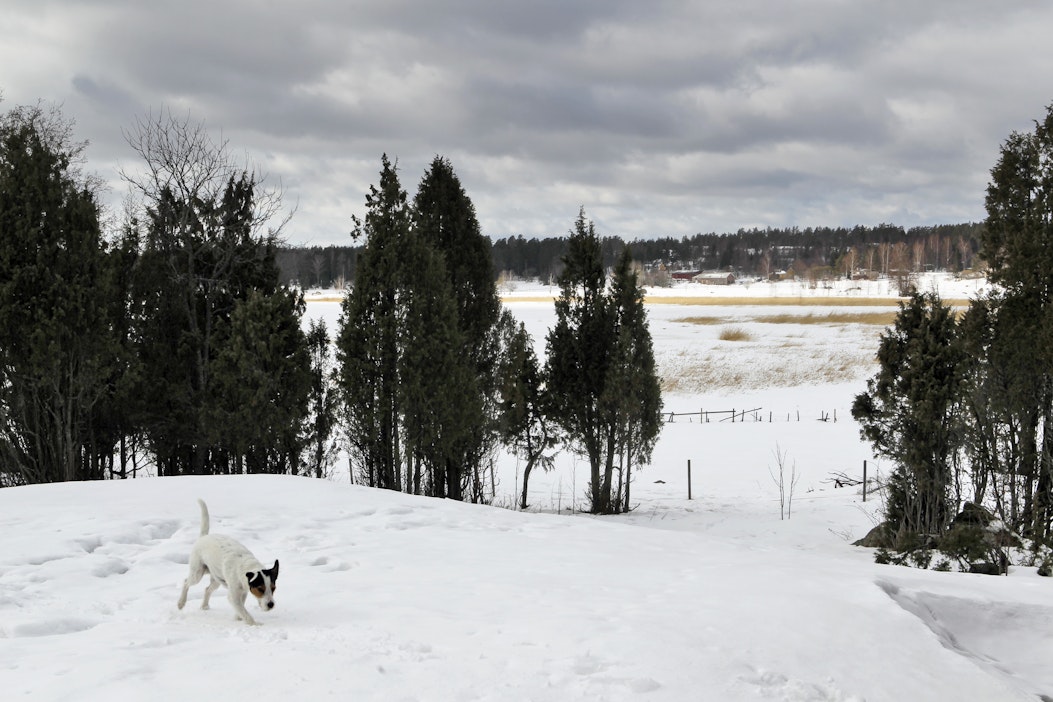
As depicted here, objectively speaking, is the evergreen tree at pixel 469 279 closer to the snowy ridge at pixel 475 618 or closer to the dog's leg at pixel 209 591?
the snowy ridge at pixel 475 618

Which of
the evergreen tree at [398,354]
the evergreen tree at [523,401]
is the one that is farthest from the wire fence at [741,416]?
the evergreen tree at [398,354]

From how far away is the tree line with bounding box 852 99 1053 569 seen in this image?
58.9 ft

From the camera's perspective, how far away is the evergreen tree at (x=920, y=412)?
17906 mm

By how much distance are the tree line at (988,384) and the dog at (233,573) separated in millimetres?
15881

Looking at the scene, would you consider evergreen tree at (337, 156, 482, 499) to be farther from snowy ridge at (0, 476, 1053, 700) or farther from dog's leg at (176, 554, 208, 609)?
dog's leg at (176, 554, 208, 609)

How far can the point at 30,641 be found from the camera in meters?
5.69

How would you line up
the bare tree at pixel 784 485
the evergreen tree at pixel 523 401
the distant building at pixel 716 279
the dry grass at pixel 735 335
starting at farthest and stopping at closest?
the distant building at pixel 716 279
the dry grass at pixel 735 335
the evergreen tree at pixel 523 401
the bare tree at pixel 784 485

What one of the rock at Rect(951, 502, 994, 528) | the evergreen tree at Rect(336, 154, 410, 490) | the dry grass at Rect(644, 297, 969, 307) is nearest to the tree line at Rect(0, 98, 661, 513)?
the evergreen tree at Rect(336, 154, 410, 490)

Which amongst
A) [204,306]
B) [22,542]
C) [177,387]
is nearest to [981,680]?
[22,542]

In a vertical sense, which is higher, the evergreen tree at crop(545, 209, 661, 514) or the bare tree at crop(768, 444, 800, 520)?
the evergreen tree at crop(545, 209, 661, 514)

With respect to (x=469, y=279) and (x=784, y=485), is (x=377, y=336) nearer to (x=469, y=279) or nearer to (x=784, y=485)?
(x=469, y=279)

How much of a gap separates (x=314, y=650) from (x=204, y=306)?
18.7m

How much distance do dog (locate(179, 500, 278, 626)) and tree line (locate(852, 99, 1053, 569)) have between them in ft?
52.1

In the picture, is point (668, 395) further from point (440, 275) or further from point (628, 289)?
point (440, 275)
